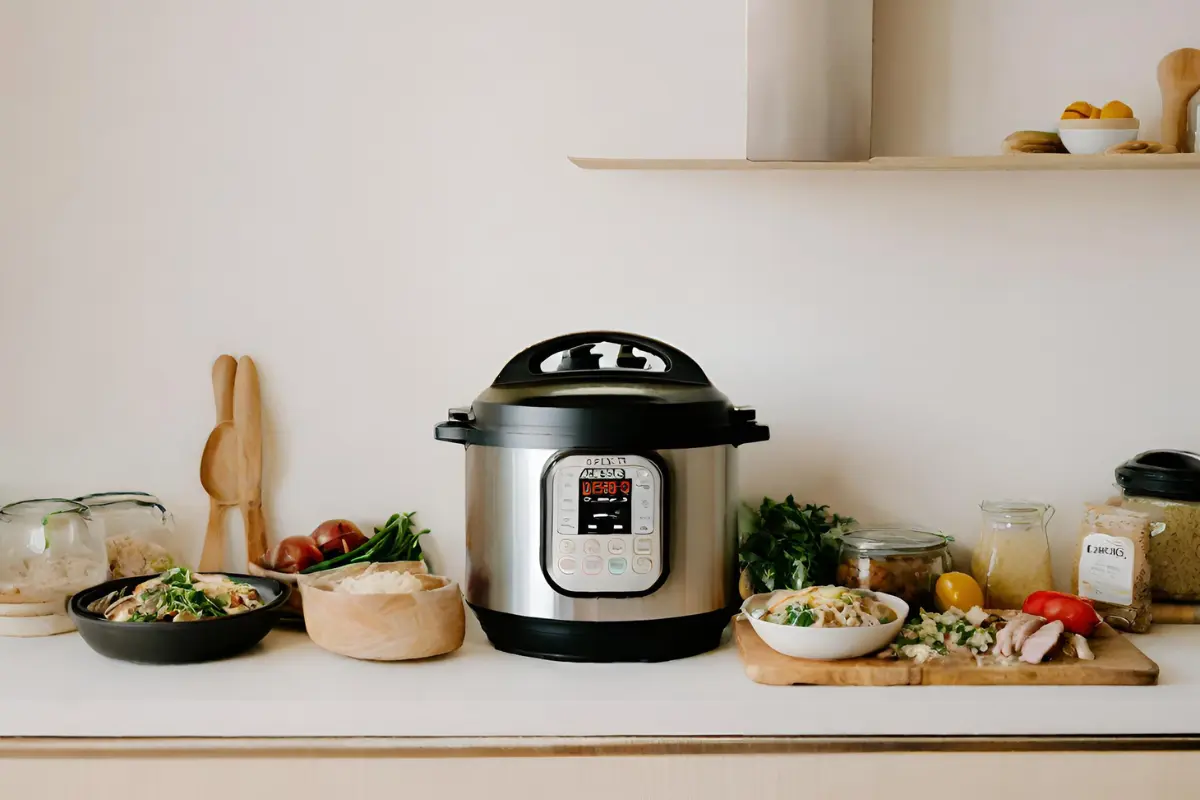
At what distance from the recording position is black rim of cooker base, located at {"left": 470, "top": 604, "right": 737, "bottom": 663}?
4.44 feet

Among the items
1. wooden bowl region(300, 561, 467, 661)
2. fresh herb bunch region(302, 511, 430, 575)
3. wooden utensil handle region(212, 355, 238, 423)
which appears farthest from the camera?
wooden utensil handle region(212, 355, 238, 423)

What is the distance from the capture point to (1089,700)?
126 cm

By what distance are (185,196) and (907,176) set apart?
109 cm

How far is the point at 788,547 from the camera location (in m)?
1.56

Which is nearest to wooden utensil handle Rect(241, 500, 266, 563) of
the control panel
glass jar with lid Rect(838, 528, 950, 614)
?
the control panel

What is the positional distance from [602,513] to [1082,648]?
0.60 metres

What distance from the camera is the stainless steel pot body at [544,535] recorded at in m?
1.35

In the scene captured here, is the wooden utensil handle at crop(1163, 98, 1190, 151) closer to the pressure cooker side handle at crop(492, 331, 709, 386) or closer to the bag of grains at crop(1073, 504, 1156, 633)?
the bag of grains at crop(1073, 504, 1156, 633)

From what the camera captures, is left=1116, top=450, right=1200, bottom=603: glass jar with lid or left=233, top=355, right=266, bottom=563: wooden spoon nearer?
left=1116, top=450, right=1200, bottom=603: glass jar with lid

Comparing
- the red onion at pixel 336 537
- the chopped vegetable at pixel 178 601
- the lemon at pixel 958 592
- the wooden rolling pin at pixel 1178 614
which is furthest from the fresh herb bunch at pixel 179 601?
the wooden rolling pin at pixel 1178 614

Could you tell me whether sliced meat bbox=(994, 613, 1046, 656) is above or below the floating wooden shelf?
below

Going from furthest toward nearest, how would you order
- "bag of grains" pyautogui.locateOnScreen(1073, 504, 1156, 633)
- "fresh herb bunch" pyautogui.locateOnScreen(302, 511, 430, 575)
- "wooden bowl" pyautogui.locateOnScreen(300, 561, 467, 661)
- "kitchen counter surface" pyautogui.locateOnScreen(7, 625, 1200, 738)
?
1. "fresh herb bunch" pyautogui.locateOnScreen(302, 511, 430, 575)
2. "bag of grains" pyautogui.locateOnScreen(1073, 504, 1156, 633)
3. "wooden bowl" pyautogui.locateOnScreen(300, 561, 467, 661)
4. "kitchen counter surface" pyautogui.locateOnScreen(7, 625, 1200, 738)

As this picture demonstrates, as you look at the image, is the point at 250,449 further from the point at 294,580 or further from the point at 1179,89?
the point at 1179,89

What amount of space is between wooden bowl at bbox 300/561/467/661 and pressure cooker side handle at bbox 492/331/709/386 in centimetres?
29
